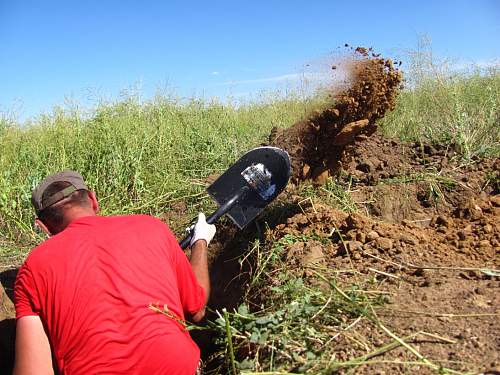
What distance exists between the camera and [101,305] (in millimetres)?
1719

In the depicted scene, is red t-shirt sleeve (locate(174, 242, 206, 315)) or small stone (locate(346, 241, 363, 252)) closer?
red t-shirt sleeve (locate(174, 242, 206, 315))

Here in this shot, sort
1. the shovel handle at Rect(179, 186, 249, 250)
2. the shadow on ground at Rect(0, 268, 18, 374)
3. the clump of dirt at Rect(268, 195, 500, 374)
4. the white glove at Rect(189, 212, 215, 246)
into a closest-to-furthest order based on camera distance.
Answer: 1. the clump of dirt at Rect(268, 195, 500, 374)
2. the white glove at Rect(189, 212, 215, 246)
3. the shovel handle at Rect(179, 186, 249, 250)
4. the shadow on ground at Rect(0, 268, 18, 374)

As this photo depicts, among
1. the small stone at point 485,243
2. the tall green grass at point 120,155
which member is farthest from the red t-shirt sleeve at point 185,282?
the tall green grass at point 120,155

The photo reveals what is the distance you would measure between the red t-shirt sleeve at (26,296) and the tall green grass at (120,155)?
2294 mm

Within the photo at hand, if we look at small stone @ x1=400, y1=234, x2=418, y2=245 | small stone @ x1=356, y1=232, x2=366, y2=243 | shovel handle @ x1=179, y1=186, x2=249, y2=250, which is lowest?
small stone @ x1=400, y1=234, x2=418, y2=245

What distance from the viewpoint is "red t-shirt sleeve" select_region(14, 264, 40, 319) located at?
1.77 meters

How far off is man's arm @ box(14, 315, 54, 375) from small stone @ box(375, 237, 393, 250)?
1.67 m

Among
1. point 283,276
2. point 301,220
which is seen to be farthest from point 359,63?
point 283,276

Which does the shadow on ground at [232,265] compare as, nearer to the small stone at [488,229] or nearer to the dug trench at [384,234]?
the dug trench at [384,234]

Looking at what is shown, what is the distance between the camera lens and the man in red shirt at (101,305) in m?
1.71

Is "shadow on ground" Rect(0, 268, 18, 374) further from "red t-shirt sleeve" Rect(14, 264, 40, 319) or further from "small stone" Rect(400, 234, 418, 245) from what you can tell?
"small stone" Rect(400, 234, 418, 245)

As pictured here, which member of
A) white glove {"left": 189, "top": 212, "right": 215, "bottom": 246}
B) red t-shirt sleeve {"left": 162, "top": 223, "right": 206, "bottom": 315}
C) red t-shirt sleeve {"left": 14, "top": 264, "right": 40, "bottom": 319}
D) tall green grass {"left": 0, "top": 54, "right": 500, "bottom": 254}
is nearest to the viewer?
red t-shirt sleeve {"left": 14, "top": 264, "right": 40, "bottom": 319}

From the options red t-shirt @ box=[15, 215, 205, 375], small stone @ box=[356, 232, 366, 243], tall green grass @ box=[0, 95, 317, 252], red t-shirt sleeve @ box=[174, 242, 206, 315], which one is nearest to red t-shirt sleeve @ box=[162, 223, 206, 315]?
red t-shirt sleeve @ box=[174, 242, 206, 315]

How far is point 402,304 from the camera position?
6.50 feet
